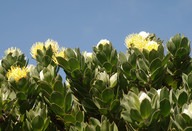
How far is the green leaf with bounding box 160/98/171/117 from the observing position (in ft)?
6.60

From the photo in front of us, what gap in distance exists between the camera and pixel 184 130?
1.85 m

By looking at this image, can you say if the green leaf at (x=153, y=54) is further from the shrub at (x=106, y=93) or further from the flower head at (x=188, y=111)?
the flower head at (x=188, y=111)

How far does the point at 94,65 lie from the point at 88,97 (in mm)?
451

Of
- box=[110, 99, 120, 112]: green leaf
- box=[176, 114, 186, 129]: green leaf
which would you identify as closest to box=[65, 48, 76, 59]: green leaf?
box=[110, 99, 120, 112]: green leaf

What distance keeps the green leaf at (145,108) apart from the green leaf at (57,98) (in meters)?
0.80

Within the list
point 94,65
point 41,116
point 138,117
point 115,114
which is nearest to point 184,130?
point 138,117

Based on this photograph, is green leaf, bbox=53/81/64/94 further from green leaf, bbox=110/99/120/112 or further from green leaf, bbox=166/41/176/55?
green leaf, bbox=166/41/176/55

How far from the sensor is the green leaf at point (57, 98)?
2332 mm

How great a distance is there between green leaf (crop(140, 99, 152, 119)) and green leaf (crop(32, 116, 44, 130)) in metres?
0.89

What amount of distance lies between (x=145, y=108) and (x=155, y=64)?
2.05 ft

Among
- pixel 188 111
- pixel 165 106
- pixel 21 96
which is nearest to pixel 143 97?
pixel 165 106

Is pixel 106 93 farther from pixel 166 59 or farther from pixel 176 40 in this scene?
pixel 176 40

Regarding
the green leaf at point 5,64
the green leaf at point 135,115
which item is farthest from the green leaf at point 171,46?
the green leaf at point 5,64

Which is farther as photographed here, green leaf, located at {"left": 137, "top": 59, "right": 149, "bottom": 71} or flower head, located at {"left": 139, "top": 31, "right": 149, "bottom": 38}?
flower head, located at {"left": 139, "top": 31, "right": 149, "bottom": 38}
